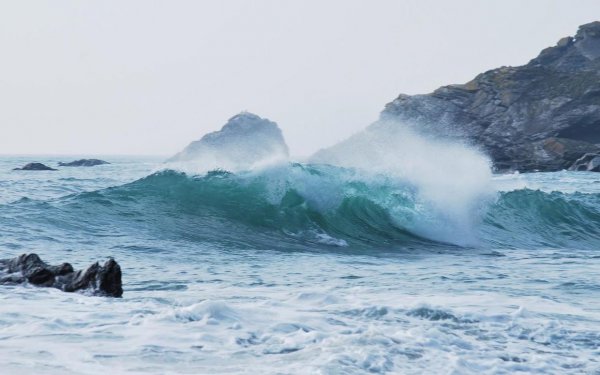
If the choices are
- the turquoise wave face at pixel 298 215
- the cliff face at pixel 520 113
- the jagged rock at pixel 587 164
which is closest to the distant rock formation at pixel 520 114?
the cliff face at pixel 520 113

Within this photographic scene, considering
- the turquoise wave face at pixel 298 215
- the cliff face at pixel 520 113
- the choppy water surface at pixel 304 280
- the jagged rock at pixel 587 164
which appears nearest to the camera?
the choppy water surface at pixel 304 280

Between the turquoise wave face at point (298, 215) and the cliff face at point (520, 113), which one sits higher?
the cliff face at point (520, 113)

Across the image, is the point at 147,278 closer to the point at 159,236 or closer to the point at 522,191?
the point at 159,236

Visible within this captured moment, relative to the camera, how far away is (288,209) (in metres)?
17.3

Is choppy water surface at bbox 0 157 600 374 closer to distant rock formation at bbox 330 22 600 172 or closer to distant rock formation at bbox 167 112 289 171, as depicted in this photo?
distant rock formation at bbox 330 22 600 172

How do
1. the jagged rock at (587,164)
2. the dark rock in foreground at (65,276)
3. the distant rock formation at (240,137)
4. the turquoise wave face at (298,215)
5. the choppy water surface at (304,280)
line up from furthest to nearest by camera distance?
the distant rock formation at (240,137) → the jagged rock at (587,164) → the turquoise wave face at (298,215) → the dark rock in foreground at (65,276) → the choppy water surface at (304,280)

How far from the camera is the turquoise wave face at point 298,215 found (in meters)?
15.5

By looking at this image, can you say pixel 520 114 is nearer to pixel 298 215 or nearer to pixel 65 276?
pixel 298 215

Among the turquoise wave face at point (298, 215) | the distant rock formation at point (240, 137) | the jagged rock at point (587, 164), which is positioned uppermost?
the distant rock formation at point (240, 137)

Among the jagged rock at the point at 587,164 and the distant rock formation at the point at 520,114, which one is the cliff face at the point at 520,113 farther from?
the jagged rock at the point at 587,164

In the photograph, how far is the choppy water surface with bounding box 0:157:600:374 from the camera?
5.76m

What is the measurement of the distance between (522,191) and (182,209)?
11.5 m

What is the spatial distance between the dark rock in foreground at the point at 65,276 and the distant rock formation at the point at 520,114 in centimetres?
5882

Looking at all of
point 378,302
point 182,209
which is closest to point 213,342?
point 378,302
